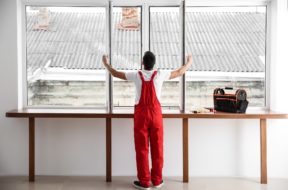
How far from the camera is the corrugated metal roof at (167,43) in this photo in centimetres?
575

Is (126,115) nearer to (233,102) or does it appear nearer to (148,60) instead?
(148,60)

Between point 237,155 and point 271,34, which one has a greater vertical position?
point 271,34

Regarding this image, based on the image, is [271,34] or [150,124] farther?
[271,34]

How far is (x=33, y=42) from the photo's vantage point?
578cm

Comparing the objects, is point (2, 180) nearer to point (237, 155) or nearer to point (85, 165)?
point (85, 165)

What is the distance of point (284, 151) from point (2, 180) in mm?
3496

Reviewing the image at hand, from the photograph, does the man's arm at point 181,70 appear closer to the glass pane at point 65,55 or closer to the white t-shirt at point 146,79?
the white t-shirt at point 146,79

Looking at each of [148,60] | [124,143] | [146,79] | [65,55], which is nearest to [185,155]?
[124,143]

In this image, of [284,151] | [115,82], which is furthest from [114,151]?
[284,151]

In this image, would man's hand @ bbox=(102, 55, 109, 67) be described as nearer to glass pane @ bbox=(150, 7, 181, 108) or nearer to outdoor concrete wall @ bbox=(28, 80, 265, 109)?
outdoor concrete wall @ bbox=(28, 80, 265, 109)

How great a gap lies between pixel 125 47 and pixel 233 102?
60.7 inches

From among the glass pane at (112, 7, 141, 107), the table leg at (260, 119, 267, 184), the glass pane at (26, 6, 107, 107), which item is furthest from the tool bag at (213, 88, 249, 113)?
the glass pane at (26, 6, 107, 107)

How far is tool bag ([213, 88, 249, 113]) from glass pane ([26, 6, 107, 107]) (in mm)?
1497

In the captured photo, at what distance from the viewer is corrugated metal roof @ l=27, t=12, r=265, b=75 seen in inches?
227
